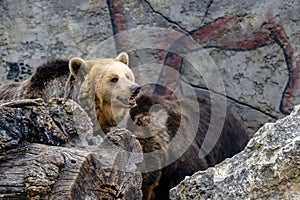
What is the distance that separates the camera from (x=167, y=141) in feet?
16.6

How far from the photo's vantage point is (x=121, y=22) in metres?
6.23

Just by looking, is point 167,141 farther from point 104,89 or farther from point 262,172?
point 262,172

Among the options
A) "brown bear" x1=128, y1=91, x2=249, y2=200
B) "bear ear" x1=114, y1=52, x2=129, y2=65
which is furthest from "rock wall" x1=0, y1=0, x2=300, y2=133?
"bear ear" x1=114, y1=52, x2=129, y2=65

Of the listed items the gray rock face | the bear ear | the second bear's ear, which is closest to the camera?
the gray rock face

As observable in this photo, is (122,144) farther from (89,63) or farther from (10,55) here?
(10,55)

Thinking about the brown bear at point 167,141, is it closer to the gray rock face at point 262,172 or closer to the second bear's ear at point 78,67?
the second bear's ear at point 78,67

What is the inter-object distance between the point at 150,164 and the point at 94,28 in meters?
1.71

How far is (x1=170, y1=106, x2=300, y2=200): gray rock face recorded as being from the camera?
211 cm

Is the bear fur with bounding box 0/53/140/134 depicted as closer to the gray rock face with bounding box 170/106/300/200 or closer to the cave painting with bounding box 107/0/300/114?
the cave painting with bounding box 107/0/300/114

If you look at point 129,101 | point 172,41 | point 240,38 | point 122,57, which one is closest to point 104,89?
point 129,101

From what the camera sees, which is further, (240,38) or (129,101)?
(240,38)

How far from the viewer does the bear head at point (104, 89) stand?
197 inches

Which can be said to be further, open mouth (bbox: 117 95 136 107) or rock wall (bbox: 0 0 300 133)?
rock wall (bbox: 0 0 300 133)

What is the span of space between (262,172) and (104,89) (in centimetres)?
300
